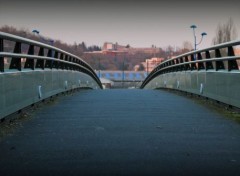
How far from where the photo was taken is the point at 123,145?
16.2 feet

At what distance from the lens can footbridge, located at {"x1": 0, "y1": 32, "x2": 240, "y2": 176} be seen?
407 centimetres

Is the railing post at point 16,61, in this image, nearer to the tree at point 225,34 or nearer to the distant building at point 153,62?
the tree at point 225,34

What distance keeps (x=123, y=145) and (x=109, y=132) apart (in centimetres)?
87

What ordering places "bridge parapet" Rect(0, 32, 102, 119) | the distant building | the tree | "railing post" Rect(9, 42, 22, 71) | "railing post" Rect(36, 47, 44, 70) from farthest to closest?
the distant building < the tree < "railing post" Rect(36, 47, 44, 70) < "railing post" Rect(9, 42, 22, 71) < "bridge parapet" Rect(0, 32, 102, 119)

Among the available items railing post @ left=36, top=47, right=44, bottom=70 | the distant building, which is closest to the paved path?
railing post @ left=36, top=47, right=44, bottom=70

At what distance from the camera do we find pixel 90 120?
6.93 m

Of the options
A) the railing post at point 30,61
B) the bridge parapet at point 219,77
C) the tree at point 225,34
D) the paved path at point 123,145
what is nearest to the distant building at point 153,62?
the tree at point 225,34

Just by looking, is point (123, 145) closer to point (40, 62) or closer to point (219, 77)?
point (219, 77)

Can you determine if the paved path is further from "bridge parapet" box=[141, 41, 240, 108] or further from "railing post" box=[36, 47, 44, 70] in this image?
"railing post" box=[36, 47, 44, 70]

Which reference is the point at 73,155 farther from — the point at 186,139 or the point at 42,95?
the point at 42,95

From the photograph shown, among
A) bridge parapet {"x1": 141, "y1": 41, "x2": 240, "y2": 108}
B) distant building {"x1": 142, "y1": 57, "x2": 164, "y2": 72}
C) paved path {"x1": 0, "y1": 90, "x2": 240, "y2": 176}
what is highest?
distant building {"x1": 142, "y1": 57, "x2": 164, "y2": 72}

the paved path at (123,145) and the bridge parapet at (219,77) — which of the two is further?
the bridge parapet at (219,77)

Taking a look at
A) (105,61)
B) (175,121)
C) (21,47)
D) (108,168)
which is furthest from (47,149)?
(105,61)

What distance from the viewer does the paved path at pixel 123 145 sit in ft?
13.0
